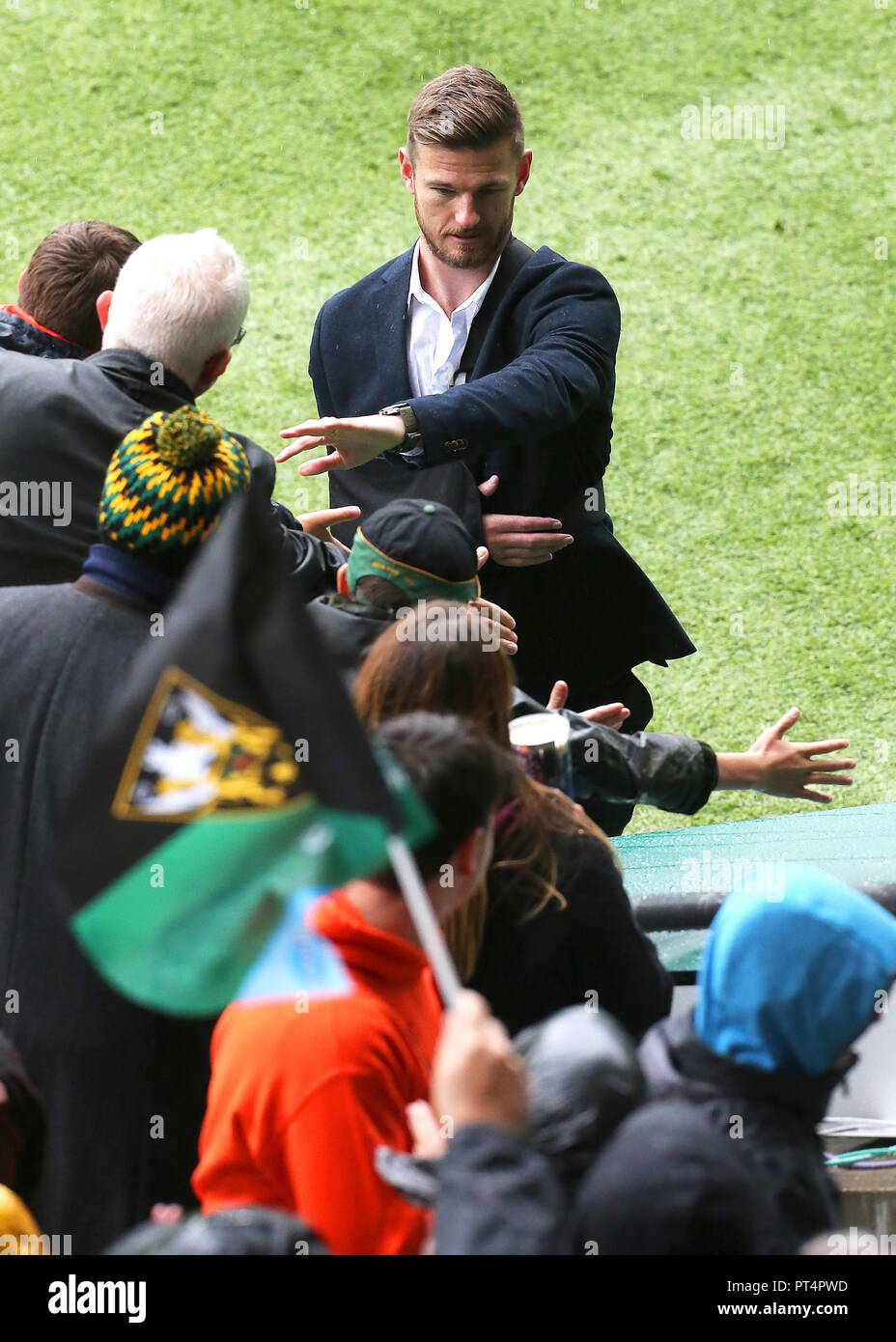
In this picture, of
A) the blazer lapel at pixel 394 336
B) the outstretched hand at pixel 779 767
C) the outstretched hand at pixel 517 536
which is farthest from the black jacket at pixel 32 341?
the outstretched hand at pixel 779 767

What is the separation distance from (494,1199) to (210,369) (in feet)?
4.54

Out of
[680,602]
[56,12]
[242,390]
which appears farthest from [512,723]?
[56,12]

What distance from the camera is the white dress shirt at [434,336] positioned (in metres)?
3.00

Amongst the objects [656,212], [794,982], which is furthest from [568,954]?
[656,212]

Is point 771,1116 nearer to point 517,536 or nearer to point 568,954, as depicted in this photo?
point 568,954

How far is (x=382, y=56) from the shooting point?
670 centimetres

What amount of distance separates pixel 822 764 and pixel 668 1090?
1.11 metres

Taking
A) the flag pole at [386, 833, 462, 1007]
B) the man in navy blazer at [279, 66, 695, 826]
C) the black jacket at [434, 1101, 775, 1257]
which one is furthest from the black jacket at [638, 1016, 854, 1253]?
the man in navy blazer at [279, 66, 695, 826]

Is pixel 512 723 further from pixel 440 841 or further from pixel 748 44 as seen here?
pixel 748 44

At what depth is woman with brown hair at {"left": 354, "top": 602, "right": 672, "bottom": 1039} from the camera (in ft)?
6.05

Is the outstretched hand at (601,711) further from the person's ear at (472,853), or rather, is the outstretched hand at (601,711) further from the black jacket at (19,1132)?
the black jacket at (19,1132)

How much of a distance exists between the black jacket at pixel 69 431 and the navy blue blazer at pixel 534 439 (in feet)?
1.94

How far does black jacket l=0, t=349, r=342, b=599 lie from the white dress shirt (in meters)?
0.82

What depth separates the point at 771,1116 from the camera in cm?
147
